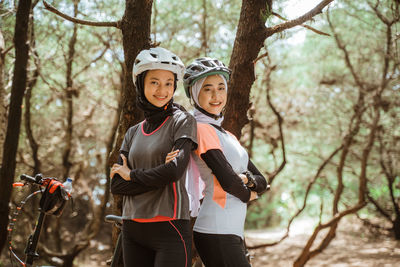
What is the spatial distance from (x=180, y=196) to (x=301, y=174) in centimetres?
1095

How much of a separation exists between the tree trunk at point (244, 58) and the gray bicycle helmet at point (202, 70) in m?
1.12

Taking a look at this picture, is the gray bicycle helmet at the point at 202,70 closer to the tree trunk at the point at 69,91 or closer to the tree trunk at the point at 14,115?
the tree trunk at the point at 14,115

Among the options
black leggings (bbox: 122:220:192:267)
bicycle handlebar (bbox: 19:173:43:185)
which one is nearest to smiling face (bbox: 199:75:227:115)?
black leggings (bbox: 122:220:192:267)

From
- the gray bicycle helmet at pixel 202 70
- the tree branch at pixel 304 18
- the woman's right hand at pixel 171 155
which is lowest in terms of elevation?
the woman's right hand at pixel 171 155

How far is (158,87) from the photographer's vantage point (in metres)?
2.30

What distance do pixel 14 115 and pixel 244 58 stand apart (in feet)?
10.7

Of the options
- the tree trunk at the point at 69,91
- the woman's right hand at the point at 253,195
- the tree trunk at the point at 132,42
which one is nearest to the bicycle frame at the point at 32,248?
the tree trunk at the point at 132,42

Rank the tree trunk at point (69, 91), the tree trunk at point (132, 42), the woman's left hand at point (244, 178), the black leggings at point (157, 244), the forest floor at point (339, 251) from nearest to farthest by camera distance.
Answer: the black leggings at point (157, 244), the woman's left hand at point (244, 178), the tree trunk at point (132, 42), the forest floor at point (339, 251), the tree trunk at point (69, 91)

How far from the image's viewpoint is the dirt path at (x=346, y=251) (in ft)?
26.5

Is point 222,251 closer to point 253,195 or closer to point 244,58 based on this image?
point 253,195

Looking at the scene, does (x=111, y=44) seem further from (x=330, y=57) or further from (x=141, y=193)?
(x=141, y=193)

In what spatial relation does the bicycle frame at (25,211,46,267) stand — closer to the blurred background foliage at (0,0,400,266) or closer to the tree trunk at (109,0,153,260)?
the tree trunk at (109,0,153,260)

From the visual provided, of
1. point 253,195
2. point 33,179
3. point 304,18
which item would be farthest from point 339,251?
point 33,179

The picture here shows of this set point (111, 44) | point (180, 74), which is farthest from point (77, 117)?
point (180, 74)
